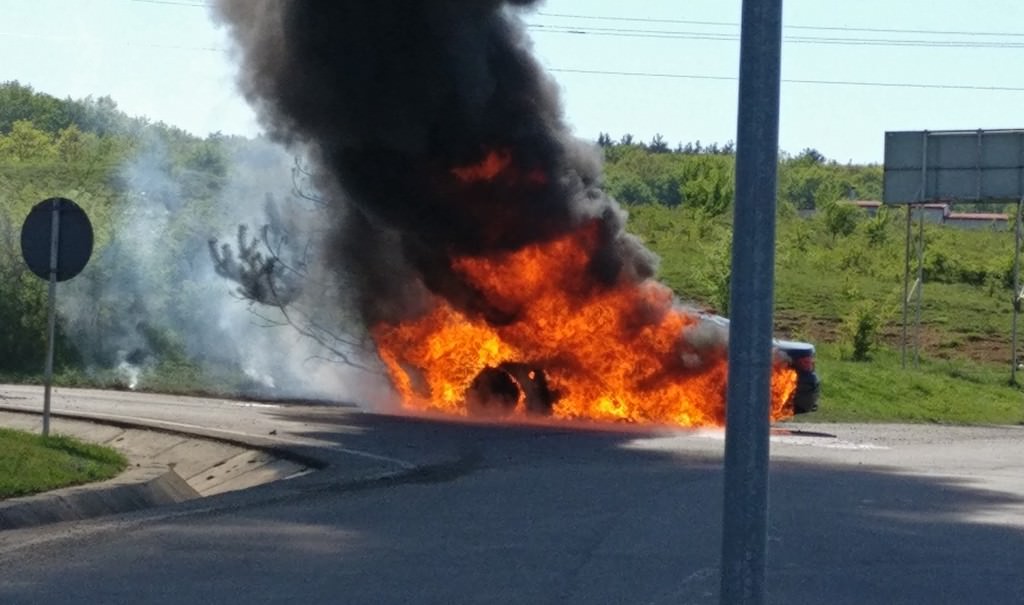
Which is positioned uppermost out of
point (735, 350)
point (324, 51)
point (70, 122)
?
point (70, 122)

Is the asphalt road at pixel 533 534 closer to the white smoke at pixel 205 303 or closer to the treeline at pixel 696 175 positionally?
the white smoke at pixel 205 303

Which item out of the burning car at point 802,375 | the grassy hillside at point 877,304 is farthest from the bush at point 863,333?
the burning car at point 802,375

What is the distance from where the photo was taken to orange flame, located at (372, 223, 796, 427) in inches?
850

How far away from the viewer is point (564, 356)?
71.0 ft

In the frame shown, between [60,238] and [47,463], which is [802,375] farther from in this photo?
[47,463]

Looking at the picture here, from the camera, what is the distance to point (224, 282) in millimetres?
Result: 29859

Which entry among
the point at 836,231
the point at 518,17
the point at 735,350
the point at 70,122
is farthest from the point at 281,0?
the point at 70,122

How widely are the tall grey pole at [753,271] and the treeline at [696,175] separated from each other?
2662 inches

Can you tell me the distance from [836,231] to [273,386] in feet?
144

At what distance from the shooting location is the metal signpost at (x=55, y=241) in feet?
48.1

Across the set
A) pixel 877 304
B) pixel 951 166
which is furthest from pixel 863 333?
pixel 877 304

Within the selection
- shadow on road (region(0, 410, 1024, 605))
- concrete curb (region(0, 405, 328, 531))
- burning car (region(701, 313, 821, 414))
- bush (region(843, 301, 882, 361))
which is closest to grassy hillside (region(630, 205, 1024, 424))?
bush (region(843, 301, 882, 361))

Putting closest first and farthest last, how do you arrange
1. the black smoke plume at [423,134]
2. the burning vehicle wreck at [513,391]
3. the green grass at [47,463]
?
the green grass at [47,463] < the burning vehicle wreck at [513,391] < the black smoke plume at [423,134]

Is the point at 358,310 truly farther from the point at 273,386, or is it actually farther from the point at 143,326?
the point at 143,326
